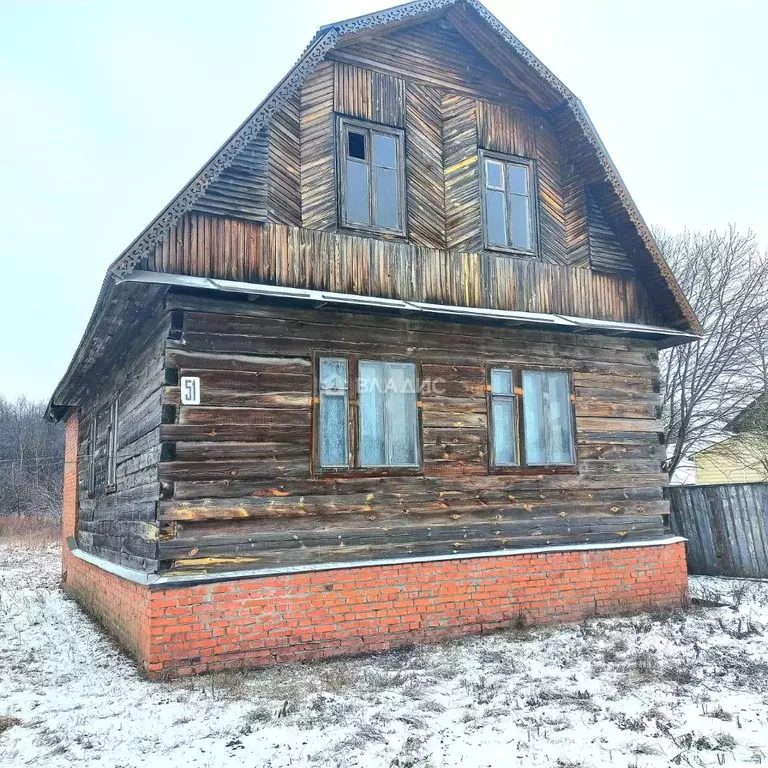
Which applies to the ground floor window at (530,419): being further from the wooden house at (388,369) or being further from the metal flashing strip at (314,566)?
the metal flashing strip at (314,566)

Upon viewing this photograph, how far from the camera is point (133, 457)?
8.98 metres

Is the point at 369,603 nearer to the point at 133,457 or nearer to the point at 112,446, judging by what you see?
the point at 133,457

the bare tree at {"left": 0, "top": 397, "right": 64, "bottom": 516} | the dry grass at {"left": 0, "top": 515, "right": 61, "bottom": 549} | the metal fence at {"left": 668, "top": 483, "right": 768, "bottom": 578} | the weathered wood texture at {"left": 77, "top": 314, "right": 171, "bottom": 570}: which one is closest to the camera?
the weathered wood texture at {"left": 77, "top": 314, "right": 171, "bottom": 570}

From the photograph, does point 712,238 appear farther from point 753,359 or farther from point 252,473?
point 252,473

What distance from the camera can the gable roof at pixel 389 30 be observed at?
7.52 metres

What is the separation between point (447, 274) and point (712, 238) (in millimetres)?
15121

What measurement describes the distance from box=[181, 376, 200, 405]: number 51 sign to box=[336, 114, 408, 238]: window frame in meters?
2.61

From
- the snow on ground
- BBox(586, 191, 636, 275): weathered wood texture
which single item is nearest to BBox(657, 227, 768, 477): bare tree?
BBox(586, 191, 636, 275): weathered wood texture

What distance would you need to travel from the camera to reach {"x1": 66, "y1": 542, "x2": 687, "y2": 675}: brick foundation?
7.20 metres

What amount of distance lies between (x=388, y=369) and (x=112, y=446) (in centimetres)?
490

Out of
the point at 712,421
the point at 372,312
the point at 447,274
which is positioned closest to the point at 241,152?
the point at 372,312

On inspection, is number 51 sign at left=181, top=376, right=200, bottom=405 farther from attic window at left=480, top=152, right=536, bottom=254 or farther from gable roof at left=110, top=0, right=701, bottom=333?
attic window at left=480, top=152, right=536, bottom=254

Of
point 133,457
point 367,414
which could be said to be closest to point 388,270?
point 367,414

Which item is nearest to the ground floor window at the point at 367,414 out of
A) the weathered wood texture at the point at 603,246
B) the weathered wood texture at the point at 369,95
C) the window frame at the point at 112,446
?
the weathered wood texture at the point at 369,95
